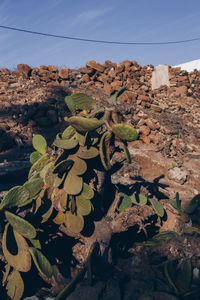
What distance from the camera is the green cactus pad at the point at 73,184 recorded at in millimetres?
1737

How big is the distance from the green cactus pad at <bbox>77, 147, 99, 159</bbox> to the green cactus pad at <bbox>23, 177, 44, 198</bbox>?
1.32ft

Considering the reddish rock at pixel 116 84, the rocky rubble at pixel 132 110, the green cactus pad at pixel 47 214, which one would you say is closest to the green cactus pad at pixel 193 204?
the rocky rubble at pixel 132 110

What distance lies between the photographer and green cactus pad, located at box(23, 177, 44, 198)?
182cm

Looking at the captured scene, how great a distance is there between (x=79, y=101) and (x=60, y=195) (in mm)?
804

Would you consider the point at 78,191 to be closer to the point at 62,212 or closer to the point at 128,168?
the point at 62,212

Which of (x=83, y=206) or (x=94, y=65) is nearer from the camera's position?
(x=83, y=206)

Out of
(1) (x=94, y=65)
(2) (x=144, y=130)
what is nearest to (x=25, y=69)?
(1) (x=94, y=65)

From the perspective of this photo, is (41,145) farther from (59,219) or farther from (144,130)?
(144,130)

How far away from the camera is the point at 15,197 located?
1654mm

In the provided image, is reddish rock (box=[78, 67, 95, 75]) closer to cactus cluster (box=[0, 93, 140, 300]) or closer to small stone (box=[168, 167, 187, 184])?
small stone (box=[168, 167, 187, 184])

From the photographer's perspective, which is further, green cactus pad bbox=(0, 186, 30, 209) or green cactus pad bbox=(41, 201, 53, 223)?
green cactus pad bbox=(41, 201, 53, 223)

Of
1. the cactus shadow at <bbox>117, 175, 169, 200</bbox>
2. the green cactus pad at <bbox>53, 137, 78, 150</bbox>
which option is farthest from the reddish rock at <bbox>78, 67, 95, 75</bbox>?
the green cactus pad at <bbox>53, 137, 78, 150</bbox>

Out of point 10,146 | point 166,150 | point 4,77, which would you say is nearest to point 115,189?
point 166,150

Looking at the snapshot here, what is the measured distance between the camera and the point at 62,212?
194 centimetres
